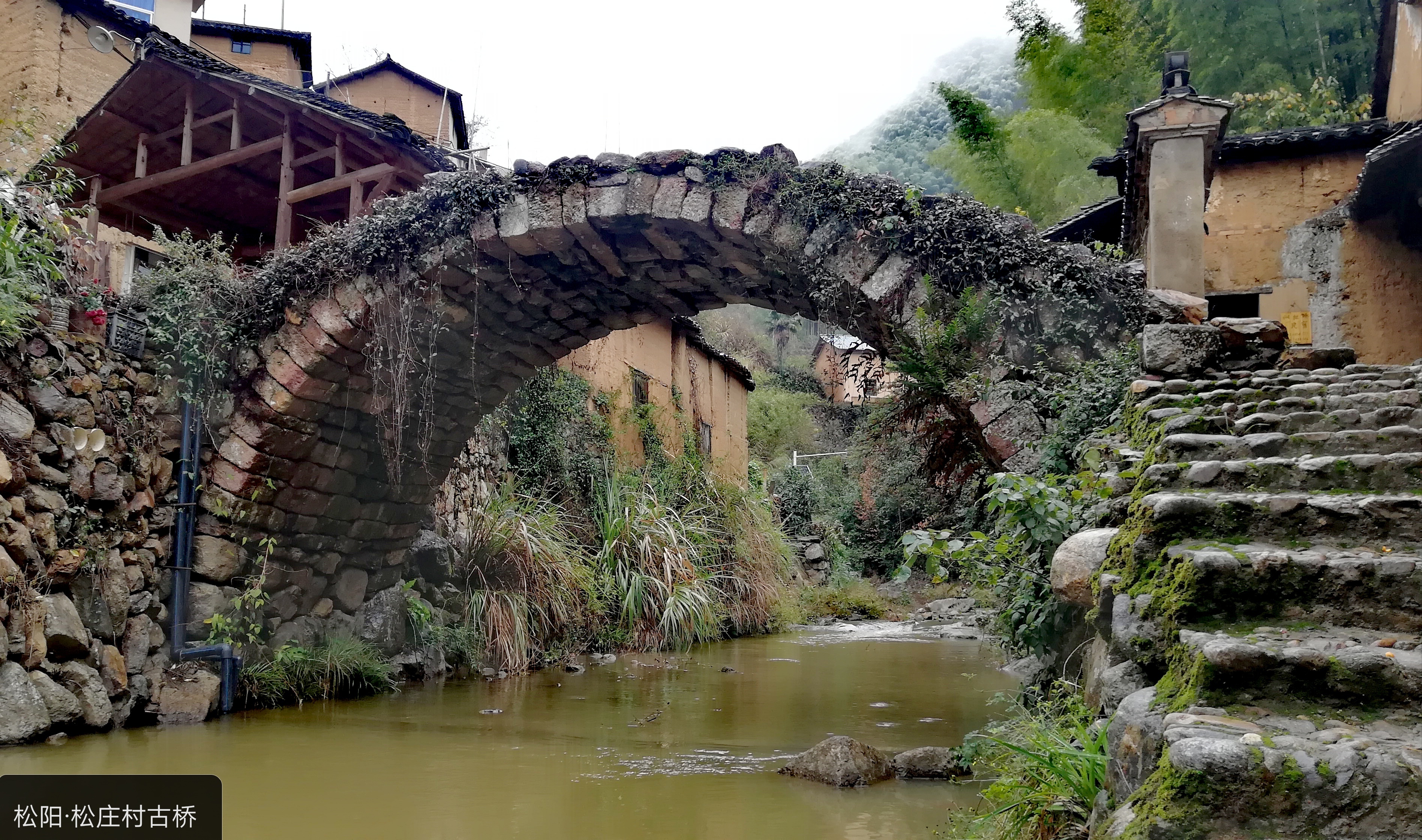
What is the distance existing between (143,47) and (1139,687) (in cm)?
967

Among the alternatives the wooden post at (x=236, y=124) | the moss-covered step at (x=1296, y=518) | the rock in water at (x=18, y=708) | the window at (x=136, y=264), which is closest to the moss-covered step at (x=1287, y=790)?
the moss-covered step at (x=1296, y=518)

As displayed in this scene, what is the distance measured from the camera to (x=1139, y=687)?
207 cm

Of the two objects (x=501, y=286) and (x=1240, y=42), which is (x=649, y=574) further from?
(x=1240, y=42)

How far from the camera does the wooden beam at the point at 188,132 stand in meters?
8.64

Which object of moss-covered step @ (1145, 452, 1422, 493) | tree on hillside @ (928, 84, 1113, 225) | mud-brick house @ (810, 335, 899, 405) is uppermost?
tree on hillside @ (928, 84, 1113, 225)

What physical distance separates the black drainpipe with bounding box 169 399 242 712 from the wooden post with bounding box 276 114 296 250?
2.29 metres

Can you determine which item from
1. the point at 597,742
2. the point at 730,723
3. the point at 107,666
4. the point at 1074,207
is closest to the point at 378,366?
the point at 107,666

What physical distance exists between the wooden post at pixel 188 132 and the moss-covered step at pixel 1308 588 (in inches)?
370

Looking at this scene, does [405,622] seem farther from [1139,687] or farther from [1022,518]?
[1139,687]

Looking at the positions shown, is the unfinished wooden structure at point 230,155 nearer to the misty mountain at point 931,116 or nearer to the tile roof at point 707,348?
the tile roof at point 707,348

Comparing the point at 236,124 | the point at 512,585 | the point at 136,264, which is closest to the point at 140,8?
the point at 236,124

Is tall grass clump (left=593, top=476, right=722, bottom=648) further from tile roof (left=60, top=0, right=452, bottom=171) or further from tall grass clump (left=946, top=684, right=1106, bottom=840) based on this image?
tall grass clump (left=946, top=684, right=1106, bottom=840)

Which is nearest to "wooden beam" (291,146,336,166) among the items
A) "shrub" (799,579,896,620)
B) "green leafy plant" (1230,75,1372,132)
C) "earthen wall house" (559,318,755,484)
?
"earthen wall house" (559,318,755,484)

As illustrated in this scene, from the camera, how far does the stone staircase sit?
1.49 m
